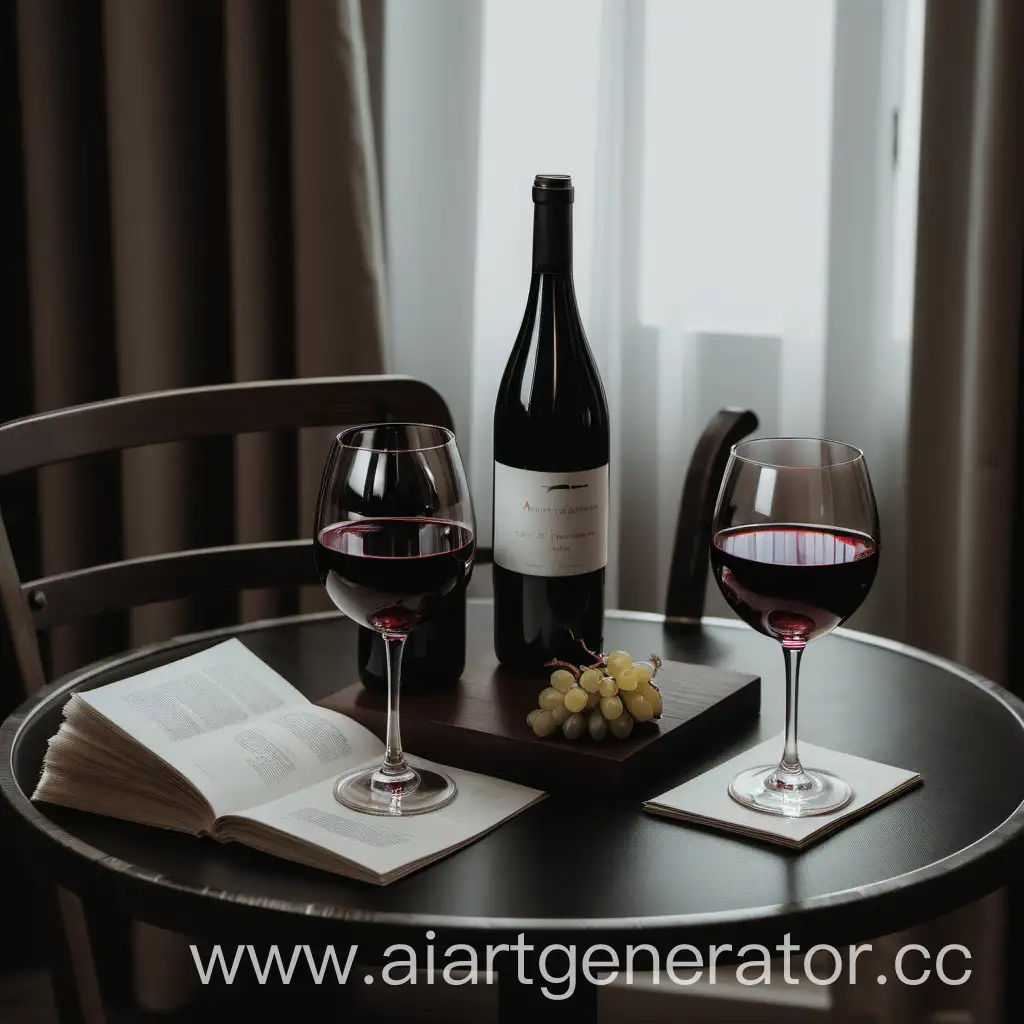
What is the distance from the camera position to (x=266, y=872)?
2.74 ft

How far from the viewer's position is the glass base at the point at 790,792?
90cm

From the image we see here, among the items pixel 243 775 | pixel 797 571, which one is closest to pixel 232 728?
pixel 243 775

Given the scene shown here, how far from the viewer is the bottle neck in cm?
105

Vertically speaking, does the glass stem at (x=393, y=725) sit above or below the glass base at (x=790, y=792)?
above

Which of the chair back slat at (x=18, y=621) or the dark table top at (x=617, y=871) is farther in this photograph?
the chair back slat at (x=18, y=621)

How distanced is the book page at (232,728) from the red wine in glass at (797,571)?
0.96ft

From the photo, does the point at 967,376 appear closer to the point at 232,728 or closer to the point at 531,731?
the point at 531,731

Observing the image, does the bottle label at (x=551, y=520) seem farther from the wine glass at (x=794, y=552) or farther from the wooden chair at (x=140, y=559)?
the wooden chair at (x=140, y=559)

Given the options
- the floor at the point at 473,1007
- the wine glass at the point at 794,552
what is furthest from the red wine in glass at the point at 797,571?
the floor at the point at 473,1007

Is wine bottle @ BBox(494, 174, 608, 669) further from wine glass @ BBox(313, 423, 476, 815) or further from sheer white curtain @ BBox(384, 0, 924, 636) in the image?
sheer white curtain @ BBox(384, 0, 924, 636)

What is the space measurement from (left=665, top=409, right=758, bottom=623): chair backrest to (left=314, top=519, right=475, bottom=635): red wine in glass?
0.65m

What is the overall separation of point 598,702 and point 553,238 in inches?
14.1

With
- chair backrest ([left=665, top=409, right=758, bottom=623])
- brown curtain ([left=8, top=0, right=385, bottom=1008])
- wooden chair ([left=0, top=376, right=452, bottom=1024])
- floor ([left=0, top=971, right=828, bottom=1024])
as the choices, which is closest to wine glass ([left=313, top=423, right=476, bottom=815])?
wooden chair ([left=0, top=376, right=452, bottom=1024])

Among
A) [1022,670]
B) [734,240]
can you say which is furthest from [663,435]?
[1022,670]
